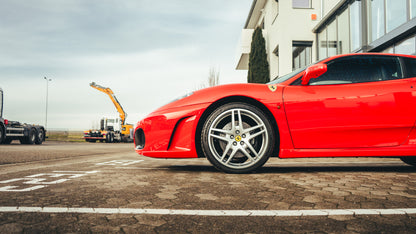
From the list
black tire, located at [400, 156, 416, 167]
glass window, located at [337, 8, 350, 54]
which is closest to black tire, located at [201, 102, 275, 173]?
black tire, located at [400, 156, 416, 167]

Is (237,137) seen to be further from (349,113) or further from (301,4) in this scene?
(301,4)

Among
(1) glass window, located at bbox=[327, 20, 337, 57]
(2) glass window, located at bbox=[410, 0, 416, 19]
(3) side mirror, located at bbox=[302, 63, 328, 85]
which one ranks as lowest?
(3) side mirror, located at bbox=[302, 63, 328, 85]

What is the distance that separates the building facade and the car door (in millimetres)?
6290

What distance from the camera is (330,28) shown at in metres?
13.5

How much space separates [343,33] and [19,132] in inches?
600

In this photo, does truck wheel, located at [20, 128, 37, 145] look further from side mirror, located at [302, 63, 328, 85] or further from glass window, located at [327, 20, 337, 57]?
side mirror, located at [302, 63, 328, 85]

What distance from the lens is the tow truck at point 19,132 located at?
1362 cm

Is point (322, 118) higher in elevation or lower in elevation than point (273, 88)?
lower

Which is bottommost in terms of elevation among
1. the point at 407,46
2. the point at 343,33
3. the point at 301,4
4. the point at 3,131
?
the point at 3,131

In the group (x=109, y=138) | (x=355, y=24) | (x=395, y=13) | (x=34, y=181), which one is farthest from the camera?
(x=109, y=138)

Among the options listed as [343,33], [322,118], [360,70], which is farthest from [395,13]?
[322,118]

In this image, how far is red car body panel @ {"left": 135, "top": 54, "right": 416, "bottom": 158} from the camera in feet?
10.6

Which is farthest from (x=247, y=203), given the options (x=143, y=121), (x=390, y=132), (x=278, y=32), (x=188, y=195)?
(x=278, y=32)

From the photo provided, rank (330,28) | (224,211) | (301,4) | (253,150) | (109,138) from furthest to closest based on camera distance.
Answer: (109,138), (301,4), (330,28), (253,150), (224,211)
